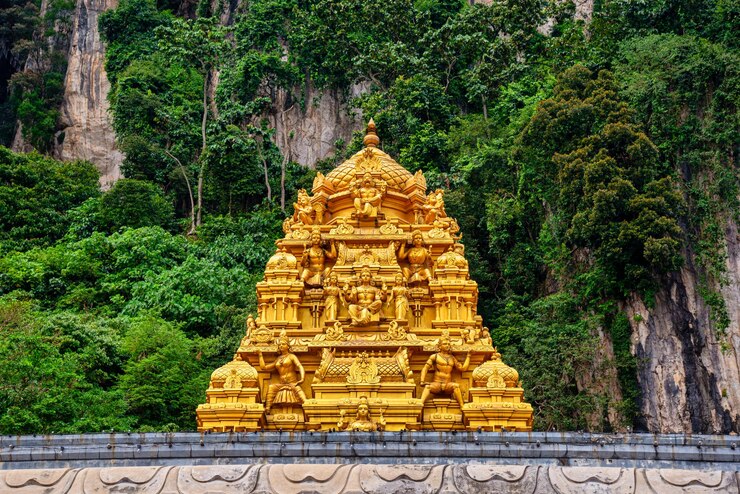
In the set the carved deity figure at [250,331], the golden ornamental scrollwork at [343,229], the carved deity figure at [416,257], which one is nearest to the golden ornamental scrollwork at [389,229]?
the carved deity figure at [416,257]

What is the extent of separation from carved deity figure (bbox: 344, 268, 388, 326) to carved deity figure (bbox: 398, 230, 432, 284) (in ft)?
4.07

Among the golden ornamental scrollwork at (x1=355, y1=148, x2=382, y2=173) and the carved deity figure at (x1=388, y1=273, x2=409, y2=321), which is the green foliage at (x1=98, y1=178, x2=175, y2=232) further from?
the carved deity figure at (x1=388, y1=273, x2=409, y2=321)

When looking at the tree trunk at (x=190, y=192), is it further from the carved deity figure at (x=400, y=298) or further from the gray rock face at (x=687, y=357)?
the carved deity figure at (x=400, y=298)

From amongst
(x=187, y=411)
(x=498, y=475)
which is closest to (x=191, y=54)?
(x=187, y=411)

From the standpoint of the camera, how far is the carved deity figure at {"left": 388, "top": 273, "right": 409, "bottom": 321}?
22844 millimetres

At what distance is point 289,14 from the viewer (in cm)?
4888

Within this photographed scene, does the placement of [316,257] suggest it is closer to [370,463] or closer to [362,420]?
[362,420]

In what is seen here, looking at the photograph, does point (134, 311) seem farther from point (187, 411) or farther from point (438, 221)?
point (438, 221)

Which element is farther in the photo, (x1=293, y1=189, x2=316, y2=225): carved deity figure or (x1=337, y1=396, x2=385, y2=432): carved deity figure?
(x1=293, y1=189, x2=316, y2=225): carved deity figure

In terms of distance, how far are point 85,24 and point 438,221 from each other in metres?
35.8

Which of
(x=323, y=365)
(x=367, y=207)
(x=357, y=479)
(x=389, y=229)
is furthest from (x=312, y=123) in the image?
(x=357, y=479)

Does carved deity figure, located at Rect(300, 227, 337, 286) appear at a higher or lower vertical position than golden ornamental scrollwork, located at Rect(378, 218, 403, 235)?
lower

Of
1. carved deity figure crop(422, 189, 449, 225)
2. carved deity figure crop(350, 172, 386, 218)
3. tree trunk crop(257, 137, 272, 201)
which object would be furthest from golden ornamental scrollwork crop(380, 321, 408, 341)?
tree trunk crop(257, 137, 272, 201)

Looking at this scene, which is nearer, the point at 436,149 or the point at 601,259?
the point at 601,259
